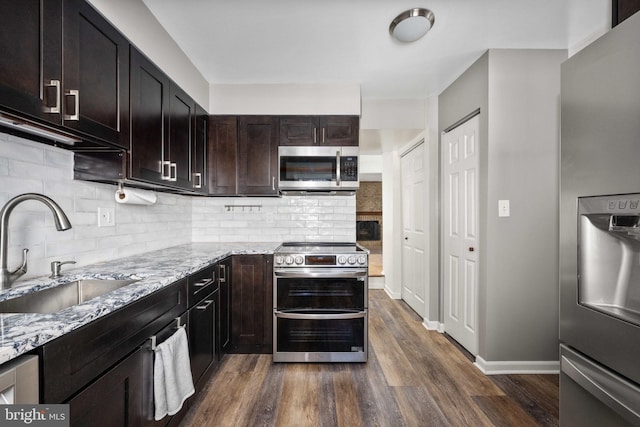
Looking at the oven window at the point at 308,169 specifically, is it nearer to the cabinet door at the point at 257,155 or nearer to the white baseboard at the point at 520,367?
the cabinet door at the point at 257,155

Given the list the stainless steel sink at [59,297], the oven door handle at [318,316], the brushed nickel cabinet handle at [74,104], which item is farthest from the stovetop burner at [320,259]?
the brushed nickel cabinet handle at [74,104]

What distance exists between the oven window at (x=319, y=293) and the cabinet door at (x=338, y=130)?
4.34 ft

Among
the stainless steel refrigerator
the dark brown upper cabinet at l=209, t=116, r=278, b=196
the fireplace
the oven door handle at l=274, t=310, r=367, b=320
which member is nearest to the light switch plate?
the stainless steel refrigerator

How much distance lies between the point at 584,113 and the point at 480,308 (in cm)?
168

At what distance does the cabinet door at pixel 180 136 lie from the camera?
2.14 m

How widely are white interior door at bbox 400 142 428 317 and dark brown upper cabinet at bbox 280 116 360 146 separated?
0.99 metres

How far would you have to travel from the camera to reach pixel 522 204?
89.9 inches

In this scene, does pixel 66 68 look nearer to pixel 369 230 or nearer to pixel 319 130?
pixel 319 130

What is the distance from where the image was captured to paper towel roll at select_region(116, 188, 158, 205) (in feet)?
6.00

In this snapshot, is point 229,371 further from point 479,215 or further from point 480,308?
point 479,215

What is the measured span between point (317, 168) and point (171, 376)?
197 cm

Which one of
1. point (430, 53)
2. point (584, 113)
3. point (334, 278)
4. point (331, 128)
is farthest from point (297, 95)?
point (584, 113)

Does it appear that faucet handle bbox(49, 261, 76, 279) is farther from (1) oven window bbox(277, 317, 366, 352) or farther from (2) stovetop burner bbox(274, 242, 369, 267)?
(1) oven window bbox(277, 317, 366, 352)

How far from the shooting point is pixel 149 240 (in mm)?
2355
